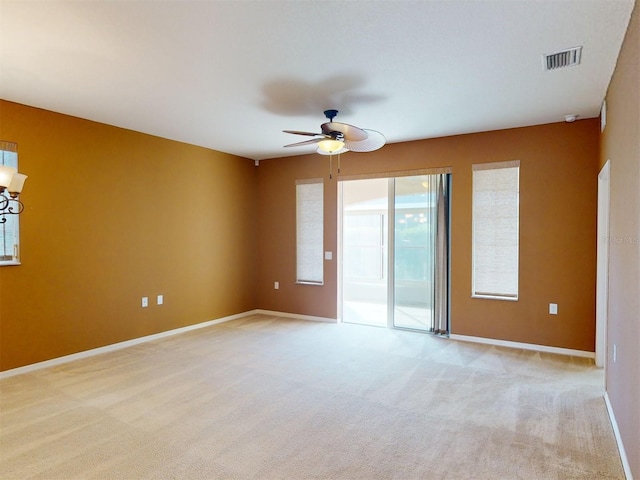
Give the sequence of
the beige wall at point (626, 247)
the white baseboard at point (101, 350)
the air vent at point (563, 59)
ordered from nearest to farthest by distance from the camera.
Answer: the beige wall at point (626, 247), the air vent at point (563, 59), the white baseboard at point (101, 350)

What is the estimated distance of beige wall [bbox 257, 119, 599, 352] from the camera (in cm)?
431

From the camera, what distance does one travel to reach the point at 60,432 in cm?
268

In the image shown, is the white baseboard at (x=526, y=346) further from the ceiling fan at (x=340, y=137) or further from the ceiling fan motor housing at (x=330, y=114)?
the ceiling fan motor housing at (x=330, y=114)

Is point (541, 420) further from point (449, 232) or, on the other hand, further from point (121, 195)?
point (121, 195)

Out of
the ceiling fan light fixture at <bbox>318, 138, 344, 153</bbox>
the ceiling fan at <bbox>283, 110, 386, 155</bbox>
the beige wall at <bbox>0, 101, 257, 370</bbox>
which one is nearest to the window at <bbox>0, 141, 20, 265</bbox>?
the beige wall at <bbox>0, 101, 257, 370</bbox>

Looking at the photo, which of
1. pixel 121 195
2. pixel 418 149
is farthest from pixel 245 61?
pixel 418 149

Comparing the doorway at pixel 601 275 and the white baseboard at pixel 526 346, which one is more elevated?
the doorway at pixel 601 275

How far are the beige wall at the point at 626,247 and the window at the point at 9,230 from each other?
16.4ft

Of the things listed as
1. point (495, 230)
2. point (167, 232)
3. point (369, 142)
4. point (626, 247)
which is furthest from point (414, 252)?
point (167, 232)

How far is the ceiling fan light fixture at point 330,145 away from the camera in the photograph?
3646mm

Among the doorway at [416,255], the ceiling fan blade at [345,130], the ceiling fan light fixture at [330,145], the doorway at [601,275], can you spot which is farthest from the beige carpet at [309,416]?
the ceiling fan blade at [345,130]

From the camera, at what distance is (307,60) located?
2.82 meters

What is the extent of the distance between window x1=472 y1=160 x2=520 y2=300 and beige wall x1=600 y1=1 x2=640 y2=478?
162 cm

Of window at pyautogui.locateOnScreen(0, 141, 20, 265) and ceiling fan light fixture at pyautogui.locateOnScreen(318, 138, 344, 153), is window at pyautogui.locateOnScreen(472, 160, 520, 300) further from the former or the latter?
window at pyautogui.locateOnScreen(0, 141, 20, 265)
